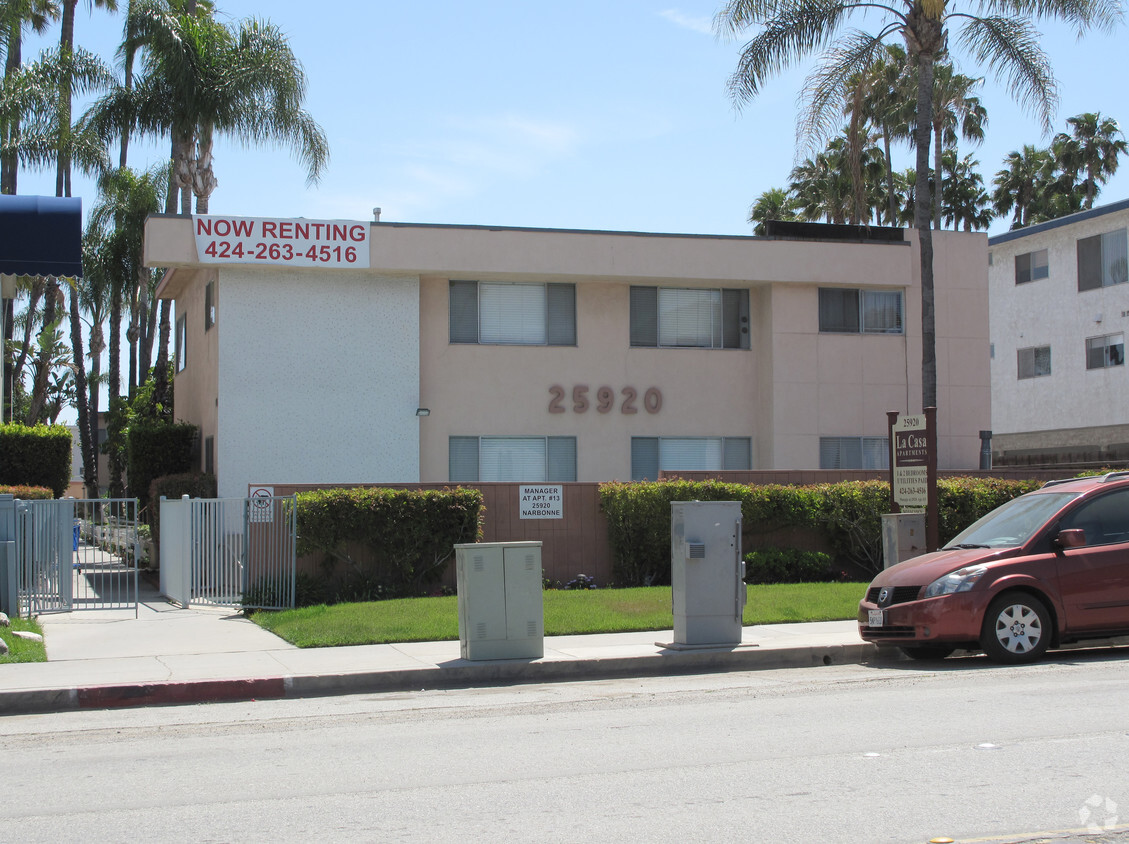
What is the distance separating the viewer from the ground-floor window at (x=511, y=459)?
72.9ft

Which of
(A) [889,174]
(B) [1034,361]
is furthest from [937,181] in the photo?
(B) [1034,361]

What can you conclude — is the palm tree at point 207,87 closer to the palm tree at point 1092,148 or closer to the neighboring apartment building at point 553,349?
the neighboring apartment building at point 553,349

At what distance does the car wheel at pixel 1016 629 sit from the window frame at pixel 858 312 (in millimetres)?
12998

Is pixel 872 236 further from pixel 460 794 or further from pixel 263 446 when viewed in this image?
pixel 460 794

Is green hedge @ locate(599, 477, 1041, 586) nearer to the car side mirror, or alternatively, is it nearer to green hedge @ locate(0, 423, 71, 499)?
the car side mirror

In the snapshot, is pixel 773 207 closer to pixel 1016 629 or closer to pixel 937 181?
pixel 937 181

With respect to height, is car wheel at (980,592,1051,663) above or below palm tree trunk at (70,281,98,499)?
below

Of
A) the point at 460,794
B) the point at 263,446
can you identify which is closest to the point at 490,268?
the point at 263,446

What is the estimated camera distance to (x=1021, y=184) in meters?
51.9

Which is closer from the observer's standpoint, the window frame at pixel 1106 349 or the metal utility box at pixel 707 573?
the metal utility box at pixel 707 573

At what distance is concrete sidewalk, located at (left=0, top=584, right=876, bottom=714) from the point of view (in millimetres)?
10555

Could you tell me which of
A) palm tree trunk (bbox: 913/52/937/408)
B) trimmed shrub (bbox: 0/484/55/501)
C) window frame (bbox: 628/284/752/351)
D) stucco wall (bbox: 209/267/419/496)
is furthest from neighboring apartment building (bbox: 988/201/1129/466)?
trimmed shrub (bbox: 0/484/55/501)

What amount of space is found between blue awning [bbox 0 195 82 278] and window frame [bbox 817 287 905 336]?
14175 mm

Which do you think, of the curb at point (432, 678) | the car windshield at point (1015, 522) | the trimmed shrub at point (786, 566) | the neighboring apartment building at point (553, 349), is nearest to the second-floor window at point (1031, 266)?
the neighboring apartment building at point (553, 349)
